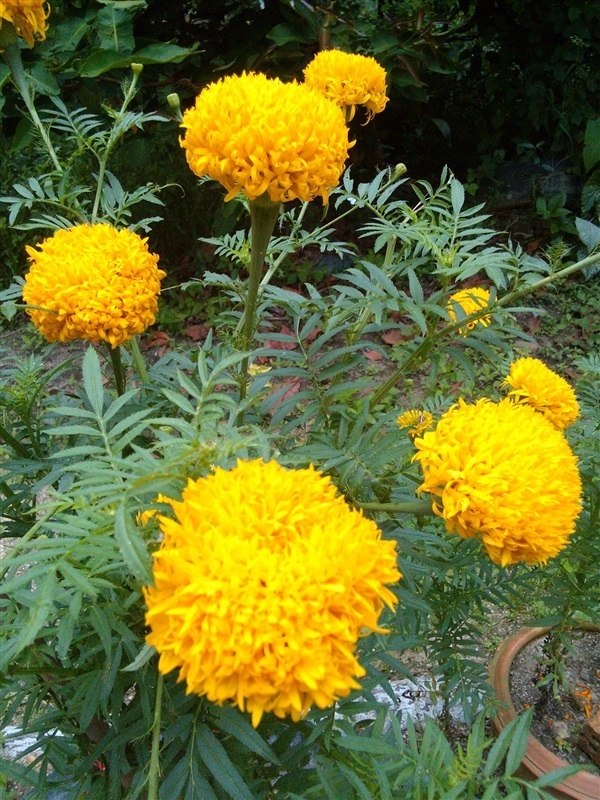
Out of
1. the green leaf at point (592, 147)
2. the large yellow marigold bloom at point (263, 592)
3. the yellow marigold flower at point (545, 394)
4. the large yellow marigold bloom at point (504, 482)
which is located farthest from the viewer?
the green leaf at point (592, 147)

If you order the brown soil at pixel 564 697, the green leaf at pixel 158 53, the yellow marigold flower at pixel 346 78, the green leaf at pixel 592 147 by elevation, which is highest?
the yellow marigold flower at pixel 346 78

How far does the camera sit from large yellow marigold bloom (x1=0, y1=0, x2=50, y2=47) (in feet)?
3.01

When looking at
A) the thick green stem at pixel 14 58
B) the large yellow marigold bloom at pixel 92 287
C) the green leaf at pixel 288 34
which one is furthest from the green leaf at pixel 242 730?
the green leaf at pixel 288 34

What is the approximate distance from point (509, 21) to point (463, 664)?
10.8 feet

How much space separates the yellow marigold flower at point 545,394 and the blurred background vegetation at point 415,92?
179 cm

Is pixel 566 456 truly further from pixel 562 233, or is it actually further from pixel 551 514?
pixel 562 233

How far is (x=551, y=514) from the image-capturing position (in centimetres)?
70

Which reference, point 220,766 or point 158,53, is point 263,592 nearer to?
point 220,766

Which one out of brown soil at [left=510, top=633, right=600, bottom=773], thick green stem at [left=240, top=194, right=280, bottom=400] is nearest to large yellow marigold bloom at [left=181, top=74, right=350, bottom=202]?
thick green stem at [left=240, top=194, right=280, bottom=400]

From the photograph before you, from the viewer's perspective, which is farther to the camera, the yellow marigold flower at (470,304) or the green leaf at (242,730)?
the yellow marigold flower at (470,304)

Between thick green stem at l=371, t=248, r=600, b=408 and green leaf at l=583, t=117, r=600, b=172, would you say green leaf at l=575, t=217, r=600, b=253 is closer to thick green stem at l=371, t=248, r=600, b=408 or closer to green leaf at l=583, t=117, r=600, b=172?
thick green stem at l=371, t=248, r=600, b=408

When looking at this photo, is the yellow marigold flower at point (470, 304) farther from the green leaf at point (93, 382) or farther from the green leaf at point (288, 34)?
the green leaf at point (288, 34)

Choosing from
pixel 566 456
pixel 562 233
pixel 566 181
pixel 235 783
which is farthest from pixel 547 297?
pixel 235 783

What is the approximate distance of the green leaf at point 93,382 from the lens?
2.55 feet
